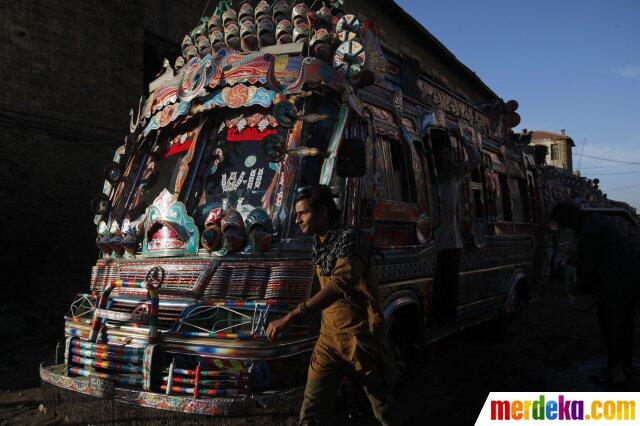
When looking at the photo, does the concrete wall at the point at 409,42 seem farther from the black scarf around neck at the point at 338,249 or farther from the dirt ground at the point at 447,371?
the black scarf around neck at the point at 338,249

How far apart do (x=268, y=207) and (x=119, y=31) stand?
9.79m

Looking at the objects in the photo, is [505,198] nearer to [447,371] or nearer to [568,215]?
[568,215]

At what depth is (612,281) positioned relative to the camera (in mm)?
5102

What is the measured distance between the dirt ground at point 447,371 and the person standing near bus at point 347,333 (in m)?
0.41

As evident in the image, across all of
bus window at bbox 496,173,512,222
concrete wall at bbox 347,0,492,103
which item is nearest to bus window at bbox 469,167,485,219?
bus window at bbox 496,173,512,222

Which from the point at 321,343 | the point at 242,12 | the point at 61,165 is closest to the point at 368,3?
the point at 61,165

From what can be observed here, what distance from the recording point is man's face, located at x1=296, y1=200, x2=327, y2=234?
2812 millimetres

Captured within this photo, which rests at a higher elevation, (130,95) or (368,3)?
(368,3)

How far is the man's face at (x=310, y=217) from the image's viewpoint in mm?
2812

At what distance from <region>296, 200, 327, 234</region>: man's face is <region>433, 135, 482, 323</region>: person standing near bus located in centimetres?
271

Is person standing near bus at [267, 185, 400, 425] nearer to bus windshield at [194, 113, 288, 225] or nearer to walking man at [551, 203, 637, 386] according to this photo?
bus windshield at [194, 113, 288, 225]

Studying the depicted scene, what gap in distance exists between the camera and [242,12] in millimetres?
4488

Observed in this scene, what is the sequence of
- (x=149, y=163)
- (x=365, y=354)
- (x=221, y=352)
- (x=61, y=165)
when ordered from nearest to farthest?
(x=365, y=354)
(x=221, y=352)
(x=149, y=163)
(x=61, y=165)

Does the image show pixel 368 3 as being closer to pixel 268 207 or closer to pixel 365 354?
pixel 268 207
